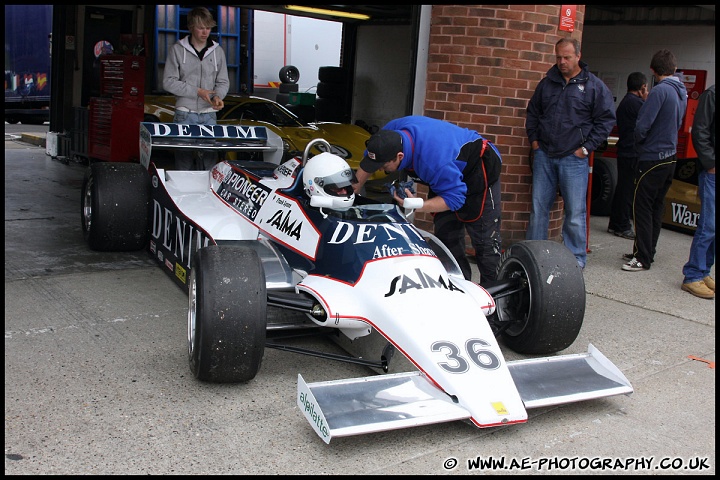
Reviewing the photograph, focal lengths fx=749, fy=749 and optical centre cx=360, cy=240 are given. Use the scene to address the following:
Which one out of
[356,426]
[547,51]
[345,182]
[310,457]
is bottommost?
[310,457]

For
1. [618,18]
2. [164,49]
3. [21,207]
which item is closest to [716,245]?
[21,207]

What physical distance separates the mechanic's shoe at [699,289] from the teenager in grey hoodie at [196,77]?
4366mm

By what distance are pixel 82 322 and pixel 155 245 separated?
4.87ft

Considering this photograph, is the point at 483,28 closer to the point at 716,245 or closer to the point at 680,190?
the point at 716,245

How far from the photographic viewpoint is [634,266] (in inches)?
275

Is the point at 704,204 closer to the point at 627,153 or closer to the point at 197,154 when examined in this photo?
the point at 627,153

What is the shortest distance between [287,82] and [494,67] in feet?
46.8

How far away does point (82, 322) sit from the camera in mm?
4844

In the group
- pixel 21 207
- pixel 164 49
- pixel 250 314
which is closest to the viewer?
pixel 250 314

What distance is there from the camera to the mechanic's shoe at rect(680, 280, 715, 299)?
6.16 meters

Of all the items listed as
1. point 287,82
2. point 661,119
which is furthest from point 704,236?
point 287,82

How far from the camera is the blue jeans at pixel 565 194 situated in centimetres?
633

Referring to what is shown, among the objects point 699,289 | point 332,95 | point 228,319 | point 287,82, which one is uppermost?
point 287,82

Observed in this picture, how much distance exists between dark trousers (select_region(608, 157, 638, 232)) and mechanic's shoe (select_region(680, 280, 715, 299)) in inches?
87.7
